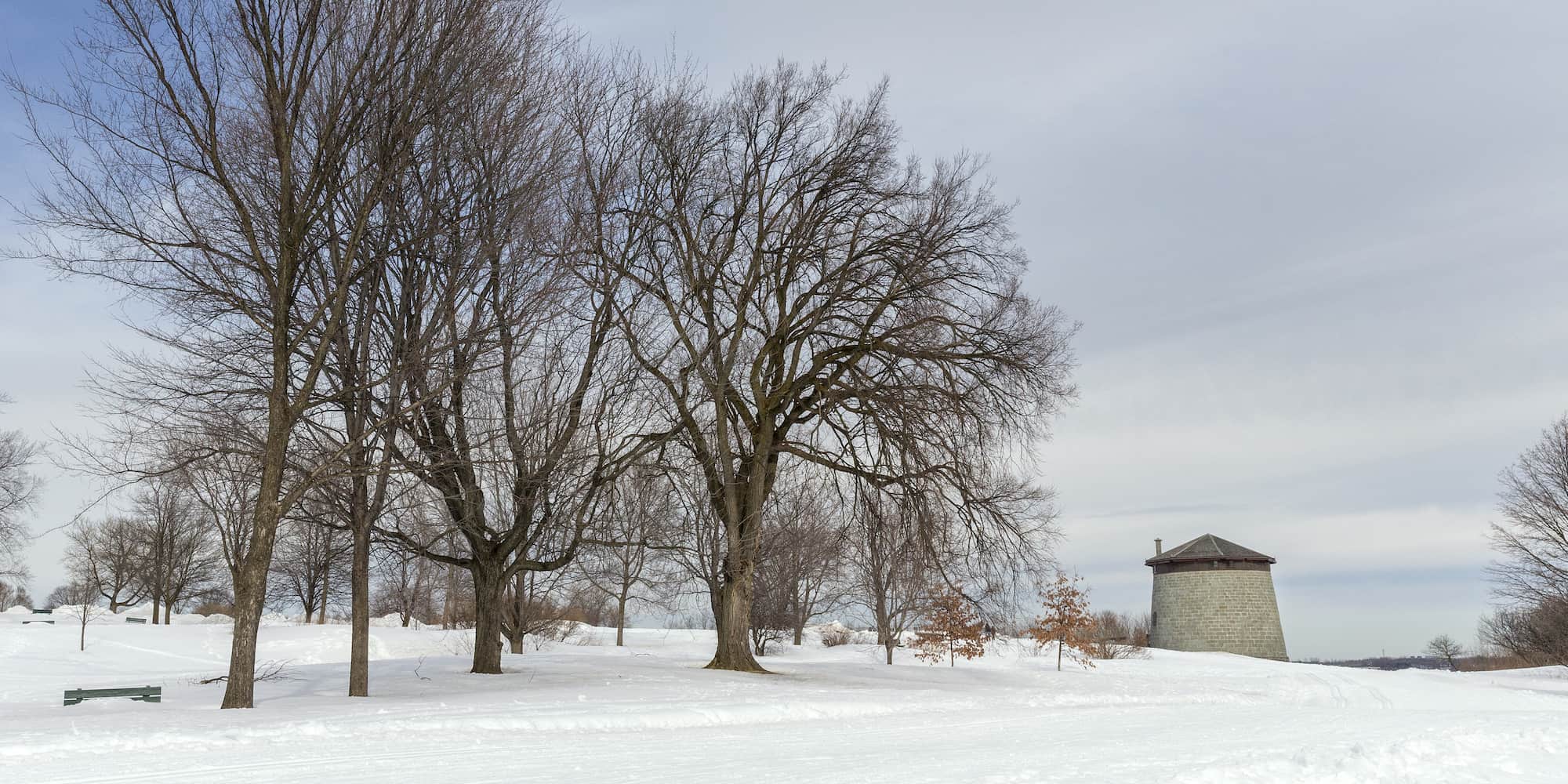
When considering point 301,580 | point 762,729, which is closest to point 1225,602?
point 762,729

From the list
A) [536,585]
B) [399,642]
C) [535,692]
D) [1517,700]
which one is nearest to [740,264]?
[535,692]

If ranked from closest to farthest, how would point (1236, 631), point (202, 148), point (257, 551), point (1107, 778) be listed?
point (1107, 778) → point (257, 551) → point (202, 148) → point (1236, 631)

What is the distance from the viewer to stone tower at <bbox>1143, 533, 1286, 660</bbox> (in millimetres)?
44438

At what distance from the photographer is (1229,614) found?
44.6 meters

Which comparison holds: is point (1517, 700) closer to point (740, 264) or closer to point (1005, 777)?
point (740, 264)

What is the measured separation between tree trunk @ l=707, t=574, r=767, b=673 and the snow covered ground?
883 millimetres

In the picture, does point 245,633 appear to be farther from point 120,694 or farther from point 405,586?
point 405,586

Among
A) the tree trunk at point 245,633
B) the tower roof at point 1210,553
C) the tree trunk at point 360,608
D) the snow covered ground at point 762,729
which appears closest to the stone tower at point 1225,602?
the tower roof at point 1210,553

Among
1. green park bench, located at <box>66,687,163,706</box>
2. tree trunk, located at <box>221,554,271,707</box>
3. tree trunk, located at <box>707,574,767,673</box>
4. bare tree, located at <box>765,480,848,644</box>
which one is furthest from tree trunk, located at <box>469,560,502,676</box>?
bare tree, located at <box>765,480,848,644</box>

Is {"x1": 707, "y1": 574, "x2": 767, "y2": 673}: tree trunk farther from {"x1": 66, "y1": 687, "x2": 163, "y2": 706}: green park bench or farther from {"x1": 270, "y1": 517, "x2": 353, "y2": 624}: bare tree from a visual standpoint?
{"x1": 270, "y1": 517, "x2": 353, "y2": 624}: bare tree

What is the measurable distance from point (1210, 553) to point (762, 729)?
37770mm

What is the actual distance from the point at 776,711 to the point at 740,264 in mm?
11201

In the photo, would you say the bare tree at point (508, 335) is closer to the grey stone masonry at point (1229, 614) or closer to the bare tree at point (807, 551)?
the bare tree at point (807, 551)

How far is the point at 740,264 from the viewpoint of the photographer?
74.1 feet
